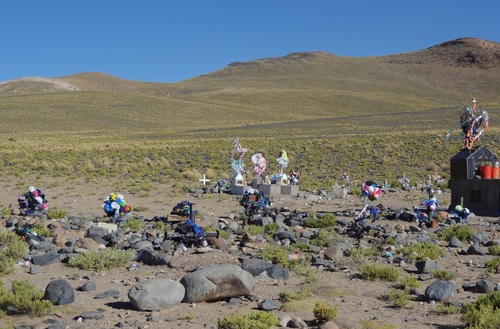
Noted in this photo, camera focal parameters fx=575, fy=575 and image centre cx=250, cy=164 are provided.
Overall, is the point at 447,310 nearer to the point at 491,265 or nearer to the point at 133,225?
the point at 491,265

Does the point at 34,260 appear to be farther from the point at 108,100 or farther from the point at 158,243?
the point at 108,100

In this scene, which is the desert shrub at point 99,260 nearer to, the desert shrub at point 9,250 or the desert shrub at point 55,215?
the desert shrub at point 9,250

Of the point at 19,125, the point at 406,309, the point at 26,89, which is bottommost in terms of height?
the point at 406,309

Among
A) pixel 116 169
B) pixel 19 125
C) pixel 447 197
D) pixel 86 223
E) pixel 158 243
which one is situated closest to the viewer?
pixel 158 243

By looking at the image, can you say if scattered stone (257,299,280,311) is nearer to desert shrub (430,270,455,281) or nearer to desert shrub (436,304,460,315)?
desert shrub (436,304,460,315)

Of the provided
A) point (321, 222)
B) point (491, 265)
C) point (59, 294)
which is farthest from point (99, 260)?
point (491, 265)

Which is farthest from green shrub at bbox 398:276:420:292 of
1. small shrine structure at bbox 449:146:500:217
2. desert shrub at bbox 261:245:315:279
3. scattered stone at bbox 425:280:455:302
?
small shrine structure at bbox 449:146:500:217

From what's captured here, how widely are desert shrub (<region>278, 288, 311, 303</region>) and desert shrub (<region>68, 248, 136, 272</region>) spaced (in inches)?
138

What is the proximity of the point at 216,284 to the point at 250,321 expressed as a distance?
1.50 meters

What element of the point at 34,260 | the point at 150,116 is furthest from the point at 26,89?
the point at 34,260

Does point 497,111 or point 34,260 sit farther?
point 497,111

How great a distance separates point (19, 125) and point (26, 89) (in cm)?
8085

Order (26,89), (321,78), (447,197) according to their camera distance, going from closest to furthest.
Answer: (447,197)
(26,89)
(321,78)

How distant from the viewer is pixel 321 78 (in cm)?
19812
